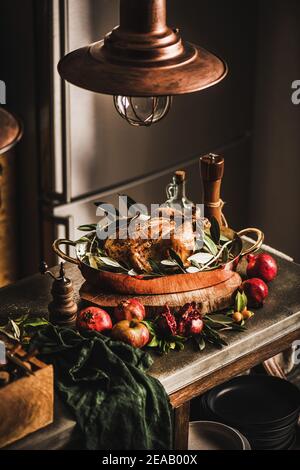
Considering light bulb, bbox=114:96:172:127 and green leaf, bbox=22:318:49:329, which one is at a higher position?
light bulb, bbox=114:96:172:127

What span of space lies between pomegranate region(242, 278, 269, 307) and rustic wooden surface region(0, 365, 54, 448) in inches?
31.9

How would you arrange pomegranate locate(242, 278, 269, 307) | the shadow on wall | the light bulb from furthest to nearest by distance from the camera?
1. the shadow on wall
2. pomegranate locate(242, 278, 269, 307)
3. the light bulb

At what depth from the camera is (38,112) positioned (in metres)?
3.21

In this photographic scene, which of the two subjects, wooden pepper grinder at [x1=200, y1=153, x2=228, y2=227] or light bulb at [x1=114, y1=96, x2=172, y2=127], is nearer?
light bulb at [x1=114, y1=96, x2=172, y2=127]

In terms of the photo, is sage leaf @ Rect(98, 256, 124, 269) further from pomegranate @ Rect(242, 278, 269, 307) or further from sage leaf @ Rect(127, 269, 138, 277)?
pomegranate @ Rect(242, 278, 269, 307)

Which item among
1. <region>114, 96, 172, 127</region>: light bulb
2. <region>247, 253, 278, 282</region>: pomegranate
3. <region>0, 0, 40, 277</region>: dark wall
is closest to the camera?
<region>114, 96, 172, 127</region>: light bulb

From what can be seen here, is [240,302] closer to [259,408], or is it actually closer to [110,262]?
[110,262]

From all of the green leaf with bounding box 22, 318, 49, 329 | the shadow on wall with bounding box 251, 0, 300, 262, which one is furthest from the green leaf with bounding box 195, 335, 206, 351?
the shadow on wall with bounding box 251, 0, 300, 262

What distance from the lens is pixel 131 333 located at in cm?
235

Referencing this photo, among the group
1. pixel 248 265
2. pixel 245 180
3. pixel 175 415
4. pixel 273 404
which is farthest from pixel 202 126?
pixel 175 415

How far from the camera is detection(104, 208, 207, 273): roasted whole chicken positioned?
2545 millimetres

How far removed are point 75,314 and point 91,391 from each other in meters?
0.36

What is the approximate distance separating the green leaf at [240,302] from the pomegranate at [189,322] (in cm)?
16

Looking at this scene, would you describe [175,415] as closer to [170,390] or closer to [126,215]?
[170,390]
